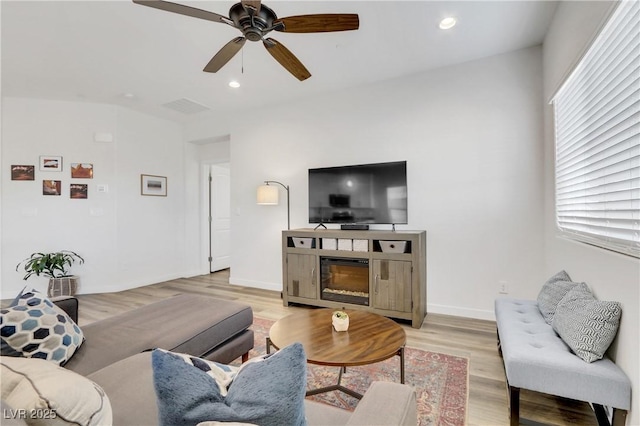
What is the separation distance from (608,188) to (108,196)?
573 centimetres

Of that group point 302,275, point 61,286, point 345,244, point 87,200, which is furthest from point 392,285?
point 87,200

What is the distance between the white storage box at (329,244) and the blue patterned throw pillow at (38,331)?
2.38 meters

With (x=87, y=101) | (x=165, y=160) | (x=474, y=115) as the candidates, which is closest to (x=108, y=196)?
(x=165, y=160)

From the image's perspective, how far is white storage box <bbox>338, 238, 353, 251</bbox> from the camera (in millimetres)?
3396

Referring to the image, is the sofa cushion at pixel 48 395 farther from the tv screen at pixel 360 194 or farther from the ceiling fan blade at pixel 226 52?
the tv screen at pixel 360 194

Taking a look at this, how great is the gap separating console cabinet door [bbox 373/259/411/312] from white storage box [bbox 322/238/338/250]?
51 cm

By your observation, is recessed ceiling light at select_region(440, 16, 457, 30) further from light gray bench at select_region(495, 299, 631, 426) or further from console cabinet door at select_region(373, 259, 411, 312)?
light gray bench at select_region(495, 299, 631, 426)

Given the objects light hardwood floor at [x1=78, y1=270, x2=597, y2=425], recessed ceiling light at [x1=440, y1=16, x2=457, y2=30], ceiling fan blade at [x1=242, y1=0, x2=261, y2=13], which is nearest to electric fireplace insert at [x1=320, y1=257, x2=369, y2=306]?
light hardwood floor at [x1=78, y1=270, x2=597, y2=425]

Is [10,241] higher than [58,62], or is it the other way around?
[58,62]

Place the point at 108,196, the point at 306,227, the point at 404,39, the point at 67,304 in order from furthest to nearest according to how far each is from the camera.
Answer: the point at 108,196 → the point at 306,227 → the point at 404,39 → the point at 67,304

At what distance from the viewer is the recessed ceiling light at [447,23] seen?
2523 millimetres

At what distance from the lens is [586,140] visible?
6.48 feet

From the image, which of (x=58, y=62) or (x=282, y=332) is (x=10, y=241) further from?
(x=282, y=332)

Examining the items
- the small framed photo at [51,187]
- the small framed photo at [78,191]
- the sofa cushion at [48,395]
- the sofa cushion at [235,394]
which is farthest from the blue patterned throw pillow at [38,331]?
the small framed photo at [51,187]
